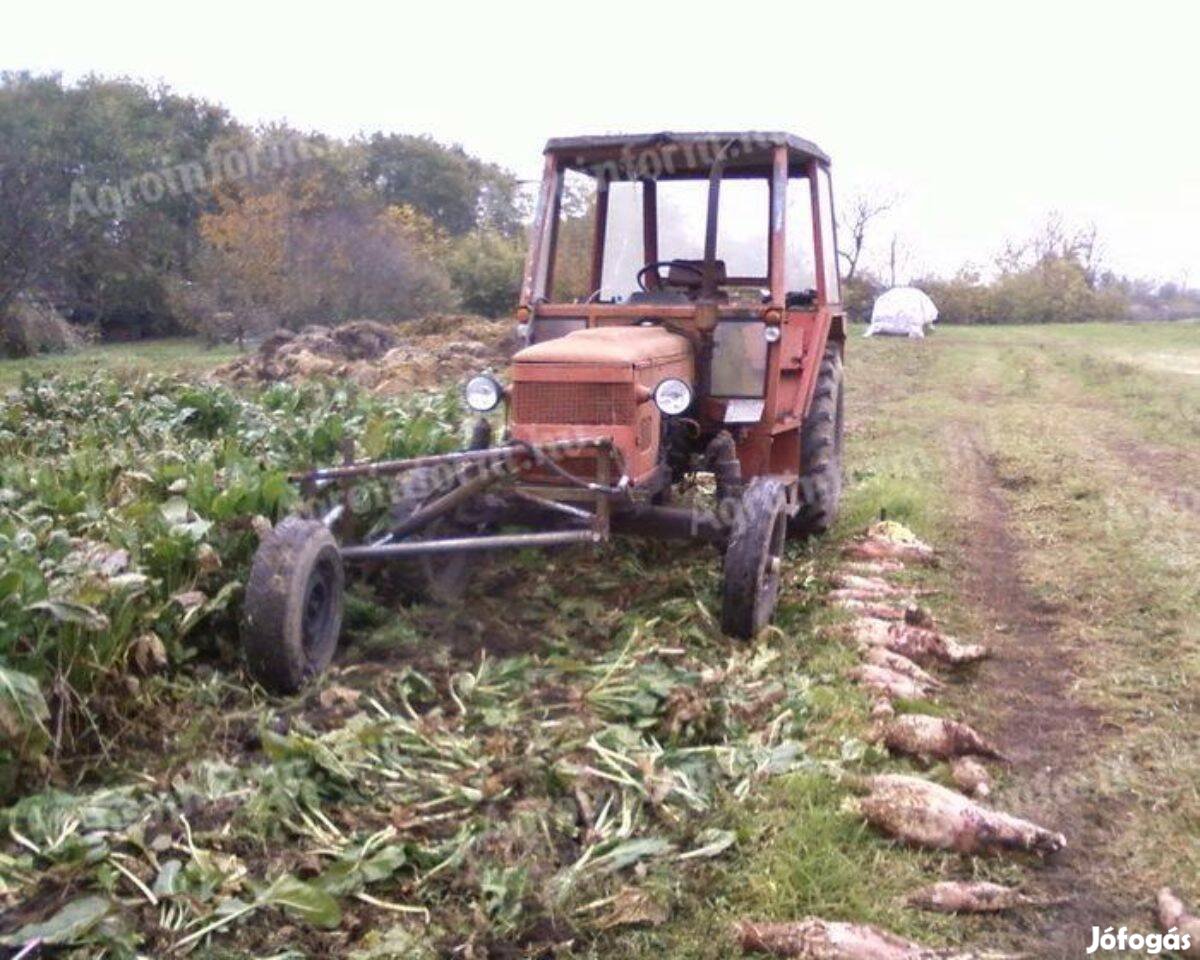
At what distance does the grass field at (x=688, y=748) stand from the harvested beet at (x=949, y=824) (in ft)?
0.16

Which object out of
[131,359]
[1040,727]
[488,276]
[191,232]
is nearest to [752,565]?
[1040,727]

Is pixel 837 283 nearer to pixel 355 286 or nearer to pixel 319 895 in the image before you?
pixel 319 895

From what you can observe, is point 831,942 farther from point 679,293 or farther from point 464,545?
point 679,293

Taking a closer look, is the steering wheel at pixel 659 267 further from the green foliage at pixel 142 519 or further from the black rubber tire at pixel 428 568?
the black rubber tire at pixel 428 568

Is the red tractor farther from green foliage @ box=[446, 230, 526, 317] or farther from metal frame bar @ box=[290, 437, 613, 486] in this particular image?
green foliage @ box=[446, 230, 526, 317]

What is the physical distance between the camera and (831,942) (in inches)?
122

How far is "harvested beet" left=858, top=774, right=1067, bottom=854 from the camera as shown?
362cm

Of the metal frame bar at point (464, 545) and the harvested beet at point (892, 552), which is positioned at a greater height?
the metal frame bar at point (464, 545)

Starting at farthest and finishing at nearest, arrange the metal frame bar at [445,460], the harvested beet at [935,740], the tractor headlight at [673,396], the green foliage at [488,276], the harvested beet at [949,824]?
the green foliage at [488,276] < the tractor headlight at [673,396] < the metal frame bar at [445,460] < the harvested beet at [935,740] < the harvested beet at [949,824]

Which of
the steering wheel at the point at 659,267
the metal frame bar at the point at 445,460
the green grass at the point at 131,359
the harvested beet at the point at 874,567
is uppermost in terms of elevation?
the steering wheel at the point at 659,267

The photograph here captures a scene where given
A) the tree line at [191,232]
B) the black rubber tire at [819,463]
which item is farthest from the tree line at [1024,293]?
the black rubber tire at [819,463]

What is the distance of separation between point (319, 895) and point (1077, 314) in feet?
137

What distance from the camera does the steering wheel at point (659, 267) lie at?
23.8ft

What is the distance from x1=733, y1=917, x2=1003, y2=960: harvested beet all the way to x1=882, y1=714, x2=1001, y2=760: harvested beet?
3.76 ft
